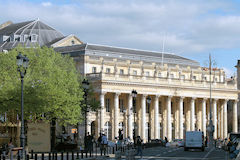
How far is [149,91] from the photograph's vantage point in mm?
129375

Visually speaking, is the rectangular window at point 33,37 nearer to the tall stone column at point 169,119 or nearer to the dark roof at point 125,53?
the dark roof at point 125,53

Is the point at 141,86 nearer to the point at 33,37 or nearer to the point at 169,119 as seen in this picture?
the point at 169,119

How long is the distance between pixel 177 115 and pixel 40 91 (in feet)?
241

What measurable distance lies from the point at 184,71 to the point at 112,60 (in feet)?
67.5

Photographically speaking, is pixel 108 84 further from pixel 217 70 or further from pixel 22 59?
pixel 22 59

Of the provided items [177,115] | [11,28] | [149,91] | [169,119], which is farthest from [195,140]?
[11,28]

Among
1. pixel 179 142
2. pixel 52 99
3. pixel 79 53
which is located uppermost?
pixel 79 53

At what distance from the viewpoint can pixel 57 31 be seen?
152m

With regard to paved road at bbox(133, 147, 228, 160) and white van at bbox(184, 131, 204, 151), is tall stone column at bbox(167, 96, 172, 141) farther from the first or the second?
paved road at bbox(133, 147, 228, 160)

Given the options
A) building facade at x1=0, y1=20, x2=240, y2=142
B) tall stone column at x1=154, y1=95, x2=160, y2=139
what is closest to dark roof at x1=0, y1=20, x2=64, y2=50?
building facade at x1=0, y1=20, x2=240, y2=142

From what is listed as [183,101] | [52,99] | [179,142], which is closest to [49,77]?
[52,99]

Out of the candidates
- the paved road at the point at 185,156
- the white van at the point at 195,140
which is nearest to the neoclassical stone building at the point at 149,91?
the white van at the point at 195,140

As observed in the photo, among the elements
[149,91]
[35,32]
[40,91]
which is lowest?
[40,91]

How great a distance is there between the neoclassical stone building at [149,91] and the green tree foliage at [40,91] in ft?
132
